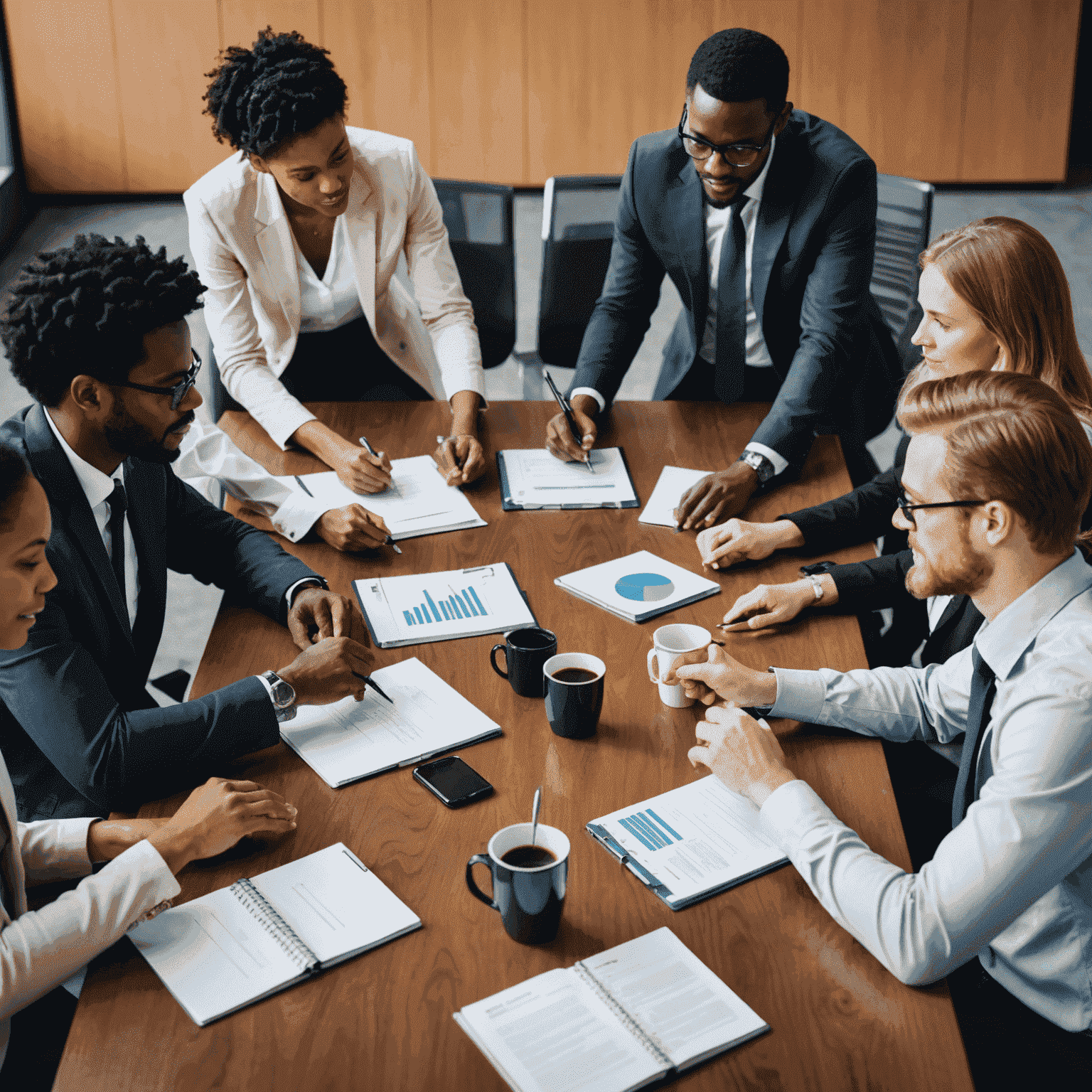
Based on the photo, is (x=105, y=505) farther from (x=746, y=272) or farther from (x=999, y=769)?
(x=746, y=272)

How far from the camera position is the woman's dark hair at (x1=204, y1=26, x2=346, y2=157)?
2.31 m

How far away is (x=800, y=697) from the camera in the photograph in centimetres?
154

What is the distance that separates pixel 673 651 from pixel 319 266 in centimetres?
159

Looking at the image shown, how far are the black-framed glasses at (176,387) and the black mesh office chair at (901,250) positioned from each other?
6.29 ft

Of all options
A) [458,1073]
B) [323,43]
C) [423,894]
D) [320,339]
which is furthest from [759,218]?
[323,43]

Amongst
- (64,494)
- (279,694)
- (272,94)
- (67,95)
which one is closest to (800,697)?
(279,694)

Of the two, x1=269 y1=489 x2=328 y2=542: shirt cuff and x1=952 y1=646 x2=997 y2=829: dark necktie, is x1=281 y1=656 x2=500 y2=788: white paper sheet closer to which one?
x1=269 y1=489 x2=328 y2=542: shirt cuff

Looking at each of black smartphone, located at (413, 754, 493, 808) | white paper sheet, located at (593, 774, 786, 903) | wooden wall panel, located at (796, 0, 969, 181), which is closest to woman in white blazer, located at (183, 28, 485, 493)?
black smartphone, located at (413, 754, 493, 808)

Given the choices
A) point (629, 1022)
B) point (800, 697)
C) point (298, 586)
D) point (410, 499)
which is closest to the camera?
point (629, 1022)

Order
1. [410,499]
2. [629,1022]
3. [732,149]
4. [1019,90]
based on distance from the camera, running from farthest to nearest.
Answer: [1019,90] → [732,149] → [410,499] → [629,1022]

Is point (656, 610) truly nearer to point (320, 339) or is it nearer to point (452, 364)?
point (452, 364)

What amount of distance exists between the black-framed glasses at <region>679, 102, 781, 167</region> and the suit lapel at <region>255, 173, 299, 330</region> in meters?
0.91

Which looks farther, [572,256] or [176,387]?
[572,256]

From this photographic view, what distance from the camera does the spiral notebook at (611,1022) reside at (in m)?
1.05
